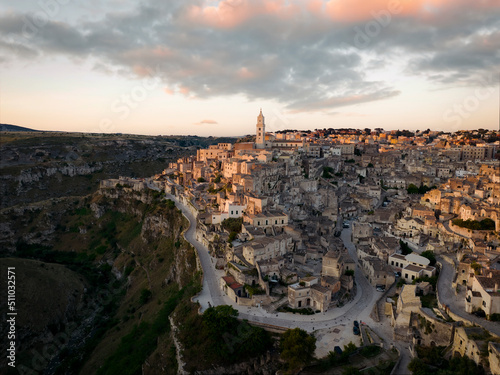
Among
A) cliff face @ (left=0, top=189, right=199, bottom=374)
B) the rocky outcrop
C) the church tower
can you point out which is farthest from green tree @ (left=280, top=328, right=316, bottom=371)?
the church tower

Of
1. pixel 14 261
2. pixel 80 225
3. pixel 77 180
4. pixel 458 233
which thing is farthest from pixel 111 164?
pixel 458 233

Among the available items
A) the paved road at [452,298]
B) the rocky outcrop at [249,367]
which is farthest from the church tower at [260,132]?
the rocky outcrop at [249,367]

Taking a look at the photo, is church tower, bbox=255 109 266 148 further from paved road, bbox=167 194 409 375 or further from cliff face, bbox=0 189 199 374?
paved road, bbox=167 194 409 375

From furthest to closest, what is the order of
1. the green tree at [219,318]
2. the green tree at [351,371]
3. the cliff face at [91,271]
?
the cliff face at [91,271] → the green tree at [219,318] → the green tree at [351,371]

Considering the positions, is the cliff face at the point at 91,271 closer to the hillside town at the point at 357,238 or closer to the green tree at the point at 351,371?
the hillside town at the point at 357,238

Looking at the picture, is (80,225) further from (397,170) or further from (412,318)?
(397,170)

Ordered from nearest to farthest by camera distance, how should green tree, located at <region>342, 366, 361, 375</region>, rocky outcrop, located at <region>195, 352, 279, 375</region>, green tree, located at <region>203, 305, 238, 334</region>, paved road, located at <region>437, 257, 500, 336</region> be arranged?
green tree, located at <region>342, 366, 361, 375</region> → paved road, located at <region>437, 257, 500, 336</region> → rocky outcrop, located at <region>195, 352, 279, 375</region> → green tree, located at <region>203, 305, 238, 334</region>

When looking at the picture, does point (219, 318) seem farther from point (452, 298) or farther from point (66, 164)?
point (66, 164)
